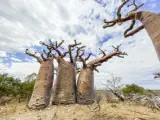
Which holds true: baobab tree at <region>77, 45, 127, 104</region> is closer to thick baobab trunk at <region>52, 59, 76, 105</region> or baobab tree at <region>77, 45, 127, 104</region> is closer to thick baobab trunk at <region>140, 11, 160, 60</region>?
thick baobab trunk at <region>52, 59, 76, 105</region>

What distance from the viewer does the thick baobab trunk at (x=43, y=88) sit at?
723 cm

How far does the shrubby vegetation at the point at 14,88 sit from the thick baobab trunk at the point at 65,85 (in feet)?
10.8

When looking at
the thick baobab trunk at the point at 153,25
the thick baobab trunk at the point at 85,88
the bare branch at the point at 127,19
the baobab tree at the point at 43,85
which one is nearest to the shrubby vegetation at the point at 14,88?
the baobab tree at the point at 43,85

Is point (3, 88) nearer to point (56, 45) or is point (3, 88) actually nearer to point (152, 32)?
point (56, 45)

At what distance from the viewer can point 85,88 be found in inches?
316

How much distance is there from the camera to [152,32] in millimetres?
1719

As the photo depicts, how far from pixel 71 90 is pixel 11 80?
4.73 metres

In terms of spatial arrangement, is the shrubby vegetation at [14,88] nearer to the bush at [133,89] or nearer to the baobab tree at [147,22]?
the baobab tree at [147,22]

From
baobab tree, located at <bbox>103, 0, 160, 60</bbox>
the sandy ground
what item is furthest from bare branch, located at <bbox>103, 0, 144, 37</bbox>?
the sandy ground

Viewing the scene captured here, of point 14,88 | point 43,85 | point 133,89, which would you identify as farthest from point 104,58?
point 133,89

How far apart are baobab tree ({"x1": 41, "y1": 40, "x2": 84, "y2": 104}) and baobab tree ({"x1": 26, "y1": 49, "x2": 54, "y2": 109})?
0.35 m

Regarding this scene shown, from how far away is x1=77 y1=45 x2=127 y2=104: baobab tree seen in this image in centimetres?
796

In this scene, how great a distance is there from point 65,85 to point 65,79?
28 centimetres

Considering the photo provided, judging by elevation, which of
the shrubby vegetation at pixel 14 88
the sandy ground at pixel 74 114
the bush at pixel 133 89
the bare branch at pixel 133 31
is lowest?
the sandy ground at pixel 74 114
